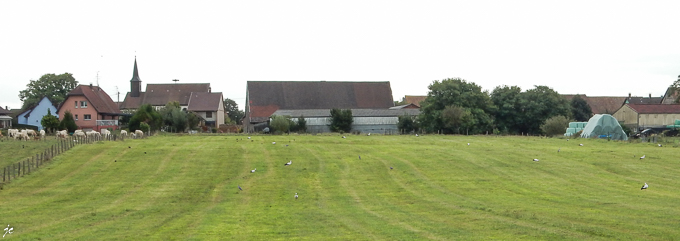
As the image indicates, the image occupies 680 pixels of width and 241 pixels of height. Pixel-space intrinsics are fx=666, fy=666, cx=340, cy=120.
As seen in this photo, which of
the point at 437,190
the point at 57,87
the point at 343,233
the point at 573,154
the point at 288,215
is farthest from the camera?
the point at 57,87

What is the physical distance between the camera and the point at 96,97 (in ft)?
309

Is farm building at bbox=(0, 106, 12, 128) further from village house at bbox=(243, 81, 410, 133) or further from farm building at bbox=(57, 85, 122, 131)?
village house at bbox=(243, 81, 410, 133)

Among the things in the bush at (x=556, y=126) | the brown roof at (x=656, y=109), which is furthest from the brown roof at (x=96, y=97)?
the brown roof at (x=656, y=109)

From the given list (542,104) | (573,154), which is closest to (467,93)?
(542,104)

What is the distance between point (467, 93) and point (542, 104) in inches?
465

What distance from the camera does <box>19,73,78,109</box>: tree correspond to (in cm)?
12019

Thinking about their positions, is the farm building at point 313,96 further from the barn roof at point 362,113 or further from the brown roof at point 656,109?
the brown roof at point 656,109

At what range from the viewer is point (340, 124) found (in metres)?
90.9

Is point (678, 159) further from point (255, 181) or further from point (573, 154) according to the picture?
point (255, 181)

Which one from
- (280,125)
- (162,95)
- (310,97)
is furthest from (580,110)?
(162,95)

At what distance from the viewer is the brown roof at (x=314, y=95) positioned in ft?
372

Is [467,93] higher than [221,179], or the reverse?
[467,93]

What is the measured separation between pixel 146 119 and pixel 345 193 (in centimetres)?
5614

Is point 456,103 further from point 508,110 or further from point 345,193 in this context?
point 345,193
